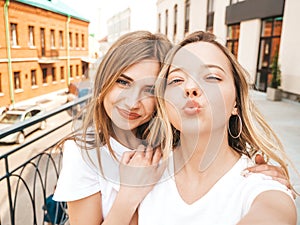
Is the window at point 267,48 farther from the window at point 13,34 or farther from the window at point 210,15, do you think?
the window at point 13,34

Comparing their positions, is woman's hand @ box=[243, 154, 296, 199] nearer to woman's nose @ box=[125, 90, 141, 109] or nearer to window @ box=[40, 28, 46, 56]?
woman's nose @ box=[125, 90, 141, 109]

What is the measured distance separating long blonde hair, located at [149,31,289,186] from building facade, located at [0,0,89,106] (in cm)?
1200

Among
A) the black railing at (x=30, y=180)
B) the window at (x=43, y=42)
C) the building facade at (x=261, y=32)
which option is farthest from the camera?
the window at (x=43, y=42)

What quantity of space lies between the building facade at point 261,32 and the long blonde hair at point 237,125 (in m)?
4.02

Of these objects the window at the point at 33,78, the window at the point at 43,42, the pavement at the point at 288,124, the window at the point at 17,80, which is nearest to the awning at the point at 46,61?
the window at the point at 43,42

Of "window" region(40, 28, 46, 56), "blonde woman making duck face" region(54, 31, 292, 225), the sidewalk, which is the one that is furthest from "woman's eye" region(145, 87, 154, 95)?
"window" region(40, 28, 46, 56)

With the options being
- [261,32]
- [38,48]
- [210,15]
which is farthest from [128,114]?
[38,48]

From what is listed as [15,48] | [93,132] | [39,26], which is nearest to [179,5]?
[39,26]

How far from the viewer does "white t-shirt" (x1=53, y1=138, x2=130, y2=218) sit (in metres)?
0.92

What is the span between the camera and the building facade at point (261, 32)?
7633 mm

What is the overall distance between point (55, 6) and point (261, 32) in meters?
17.2

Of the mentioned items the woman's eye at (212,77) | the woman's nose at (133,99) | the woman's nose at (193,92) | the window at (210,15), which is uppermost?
the window at (210,15)

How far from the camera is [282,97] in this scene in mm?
7938

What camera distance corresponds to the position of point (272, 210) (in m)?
0.67
